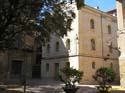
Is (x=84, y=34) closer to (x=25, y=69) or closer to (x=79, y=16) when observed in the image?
(x=79, y=16)

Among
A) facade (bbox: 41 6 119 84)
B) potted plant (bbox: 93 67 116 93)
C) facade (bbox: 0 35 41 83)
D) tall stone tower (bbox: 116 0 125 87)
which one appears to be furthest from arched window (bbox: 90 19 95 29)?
potted plant (bbox: 93 67 116 93)

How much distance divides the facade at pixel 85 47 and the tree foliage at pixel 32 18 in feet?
42.0

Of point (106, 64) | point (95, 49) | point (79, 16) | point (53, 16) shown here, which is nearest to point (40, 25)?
point (53, 16)

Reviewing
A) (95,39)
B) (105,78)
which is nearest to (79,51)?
(95,39)

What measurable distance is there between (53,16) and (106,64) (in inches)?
744

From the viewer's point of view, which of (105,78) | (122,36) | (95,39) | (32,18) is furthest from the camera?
(95,39)

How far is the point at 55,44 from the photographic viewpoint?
3388 centimetres

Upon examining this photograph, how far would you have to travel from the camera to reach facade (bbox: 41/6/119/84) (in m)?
29.6

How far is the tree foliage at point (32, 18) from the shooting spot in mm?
14398

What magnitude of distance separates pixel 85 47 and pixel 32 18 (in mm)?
16159

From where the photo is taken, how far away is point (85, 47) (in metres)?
30.3

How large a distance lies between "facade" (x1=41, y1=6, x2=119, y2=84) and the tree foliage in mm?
12801

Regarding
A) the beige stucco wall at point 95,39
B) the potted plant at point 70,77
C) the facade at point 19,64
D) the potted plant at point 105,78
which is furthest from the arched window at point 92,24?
the potted plant at point 70,77

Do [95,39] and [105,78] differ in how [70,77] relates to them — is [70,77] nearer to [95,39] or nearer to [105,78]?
[105,78]
